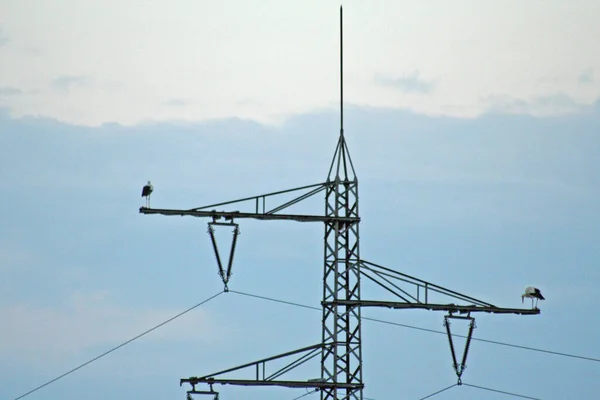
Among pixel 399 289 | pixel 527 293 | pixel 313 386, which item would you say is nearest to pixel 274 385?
pixel 313 386

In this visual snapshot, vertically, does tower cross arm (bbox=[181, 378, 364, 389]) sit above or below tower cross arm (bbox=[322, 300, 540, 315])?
below

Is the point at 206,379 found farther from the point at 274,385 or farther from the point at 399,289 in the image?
the point at 399,289

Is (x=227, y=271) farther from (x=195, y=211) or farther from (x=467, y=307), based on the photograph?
(x=467, y=307)

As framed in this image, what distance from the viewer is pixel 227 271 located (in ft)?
284

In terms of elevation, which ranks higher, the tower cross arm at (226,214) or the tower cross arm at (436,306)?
the tower cross arm at (226,214)

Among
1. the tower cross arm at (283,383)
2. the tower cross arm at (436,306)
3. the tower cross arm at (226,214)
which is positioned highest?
the tower cross arm at (226,214)

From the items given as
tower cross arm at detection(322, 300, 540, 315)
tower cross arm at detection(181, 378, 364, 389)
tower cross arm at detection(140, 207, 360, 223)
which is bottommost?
tower cross arm at detection(181, 378, 364, 389)

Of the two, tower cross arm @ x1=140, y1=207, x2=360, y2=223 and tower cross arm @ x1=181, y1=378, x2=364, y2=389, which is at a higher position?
tower cross arm @ x1=140, y1=207, x2=360, y2=223

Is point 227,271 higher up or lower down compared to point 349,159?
lower down

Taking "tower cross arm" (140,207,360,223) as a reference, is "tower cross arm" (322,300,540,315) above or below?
below

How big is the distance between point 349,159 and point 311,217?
13.4 ft

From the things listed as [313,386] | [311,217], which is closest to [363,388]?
[313,386]

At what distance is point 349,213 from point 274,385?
330 inches

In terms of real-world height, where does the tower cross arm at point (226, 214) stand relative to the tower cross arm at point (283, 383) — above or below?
Result: above
